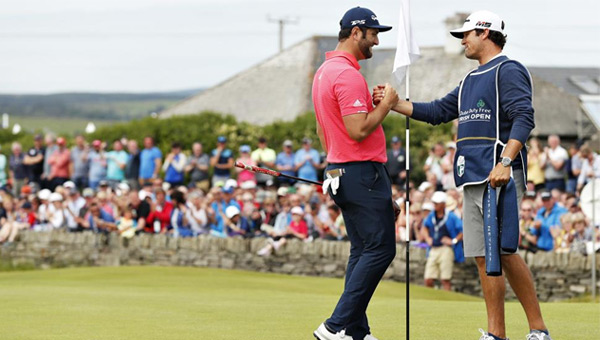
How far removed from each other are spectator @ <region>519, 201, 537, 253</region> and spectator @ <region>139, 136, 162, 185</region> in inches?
434

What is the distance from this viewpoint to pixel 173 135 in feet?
148

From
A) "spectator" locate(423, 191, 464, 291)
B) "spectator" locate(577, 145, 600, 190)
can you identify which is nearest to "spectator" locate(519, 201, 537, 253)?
"spectator" locate(423, 191, 464, 291)

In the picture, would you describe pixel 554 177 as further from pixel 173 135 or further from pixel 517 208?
pixel 173 135

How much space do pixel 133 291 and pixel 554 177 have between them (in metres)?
10.5

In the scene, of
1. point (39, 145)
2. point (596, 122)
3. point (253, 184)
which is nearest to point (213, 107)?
point (596, 122)

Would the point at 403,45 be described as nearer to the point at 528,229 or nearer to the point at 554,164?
the point at 528,229

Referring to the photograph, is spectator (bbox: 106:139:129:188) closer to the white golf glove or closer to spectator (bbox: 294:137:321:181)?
spectator (bbox: 294:137:321:181)

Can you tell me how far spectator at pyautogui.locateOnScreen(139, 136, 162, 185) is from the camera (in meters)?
28.8

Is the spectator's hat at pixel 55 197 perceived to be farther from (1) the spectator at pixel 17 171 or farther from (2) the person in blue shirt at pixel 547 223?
(2) the person in blue shirt at pixel 547 223

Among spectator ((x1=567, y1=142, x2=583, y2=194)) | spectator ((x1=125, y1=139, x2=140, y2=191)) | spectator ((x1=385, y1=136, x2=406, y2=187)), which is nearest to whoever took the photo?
spectator ((x1=567, y1=142, x2=583, y2=194))

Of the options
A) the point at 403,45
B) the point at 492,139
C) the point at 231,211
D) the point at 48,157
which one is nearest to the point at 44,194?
the point at 48,157

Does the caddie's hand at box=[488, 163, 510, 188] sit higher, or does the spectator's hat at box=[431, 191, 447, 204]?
the spectator's hat at box=[431, 191, 447, 204]

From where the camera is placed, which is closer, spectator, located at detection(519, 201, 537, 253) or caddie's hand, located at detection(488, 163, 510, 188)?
caddie's hand, located at detection(488, 163, 510, 188)

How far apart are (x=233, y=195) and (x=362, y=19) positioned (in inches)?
686
